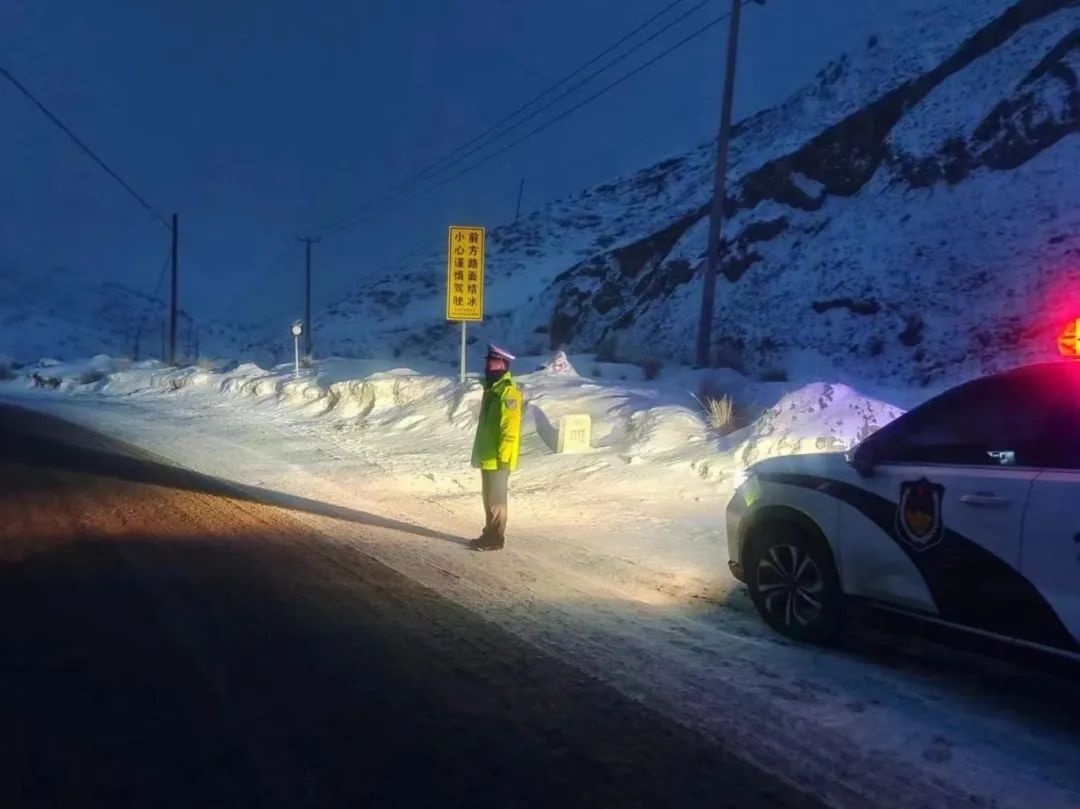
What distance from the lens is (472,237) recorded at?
64.6 ft

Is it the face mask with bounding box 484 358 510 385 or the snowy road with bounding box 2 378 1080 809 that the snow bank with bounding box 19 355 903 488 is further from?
the face mask with bounding box 484 358 510 385

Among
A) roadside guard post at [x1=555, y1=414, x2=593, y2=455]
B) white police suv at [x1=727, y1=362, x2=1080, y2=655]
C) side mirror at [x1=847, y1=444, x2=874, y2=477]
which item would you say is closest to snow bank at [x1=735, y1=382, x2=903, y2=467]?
roadside guard post at [x1=555, y1=414, x2=593, y2=455]

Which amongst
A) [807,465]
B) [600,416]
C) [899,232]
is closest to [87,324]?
[899,232]

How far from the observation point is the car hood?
652 centimetres

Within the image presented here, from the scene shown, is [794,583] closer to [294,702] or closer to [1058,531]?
[1058,531]

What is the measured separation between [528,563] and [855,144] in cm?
3293

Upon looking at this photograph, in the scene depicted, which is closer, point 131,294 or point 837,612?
point 837,612

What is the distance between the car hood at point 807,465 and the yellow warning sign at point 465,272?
505 inches

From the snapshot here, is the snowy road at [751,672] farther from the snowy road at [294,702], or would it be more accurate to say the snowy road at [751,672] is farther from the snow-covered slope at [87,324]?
the snow-covered slope at [87,324]

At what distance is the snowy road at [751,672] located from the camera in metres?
4.71

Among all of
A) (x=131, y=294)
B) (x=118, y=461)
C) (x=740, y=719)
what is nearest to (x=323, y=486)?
(x=118, y=461)

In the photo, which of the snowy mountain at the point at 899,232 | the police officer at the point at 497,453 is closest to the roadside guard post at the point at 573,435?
the police officer at the point at 497,453

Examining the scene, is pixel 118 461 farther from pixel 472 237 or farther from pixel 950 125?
pixel 950 125

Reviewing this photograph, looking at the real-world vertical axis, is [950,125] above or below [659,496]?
above
